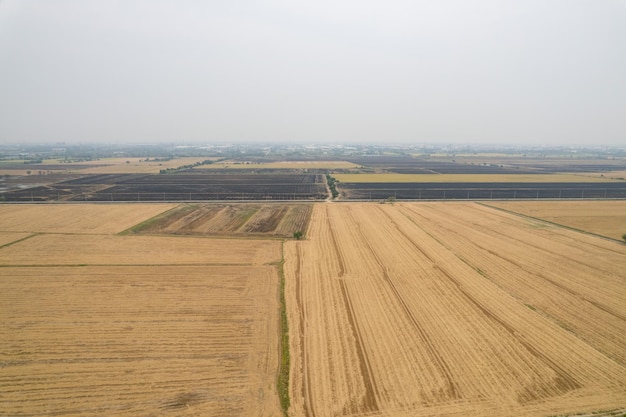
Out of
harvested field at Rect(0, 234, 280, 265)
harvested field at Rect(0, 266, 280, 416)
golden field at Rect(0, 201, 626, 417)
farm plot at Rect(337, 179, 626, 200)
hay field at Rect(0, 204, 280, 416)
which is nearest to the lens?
harvested field at Rect(0, 266, 280, 416)

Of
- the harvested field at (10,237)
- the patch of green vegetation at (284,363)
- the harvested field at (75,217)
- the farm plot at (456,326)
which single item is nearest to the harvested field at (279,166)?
the harvested field at (75,217)

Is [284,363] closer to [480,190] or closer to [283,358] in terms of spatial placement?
[283,358]

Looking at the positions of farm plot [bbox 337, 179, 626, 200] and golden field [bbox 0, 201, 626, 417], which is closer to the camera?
golden field [bbox 0, 201, 626, 417]

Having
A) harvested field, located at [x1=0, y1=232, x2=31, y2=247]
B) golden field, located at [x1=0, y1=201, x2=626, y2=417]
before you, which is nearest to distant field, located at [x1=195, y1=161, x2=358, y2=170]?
harvested field, located at [x1=0, y1=232, x2=31, y2=247]

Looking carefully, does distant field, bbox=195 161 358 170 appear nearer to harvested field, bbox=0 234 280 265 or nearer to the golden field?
harvested field, bbox=0 234 280 265

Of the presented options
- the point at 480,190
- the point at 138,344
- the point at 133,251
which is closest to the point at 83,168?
the point at 133,251

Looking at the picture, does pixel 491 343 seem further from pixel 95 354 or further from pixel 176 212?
pixel 176 212

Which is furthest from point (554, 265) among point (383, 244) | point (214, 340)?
point (214, 340)

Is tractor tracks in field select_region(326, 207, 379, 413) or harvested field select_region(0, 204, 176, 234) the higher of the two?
harvested field select_region(0, 204, 176, 234)
